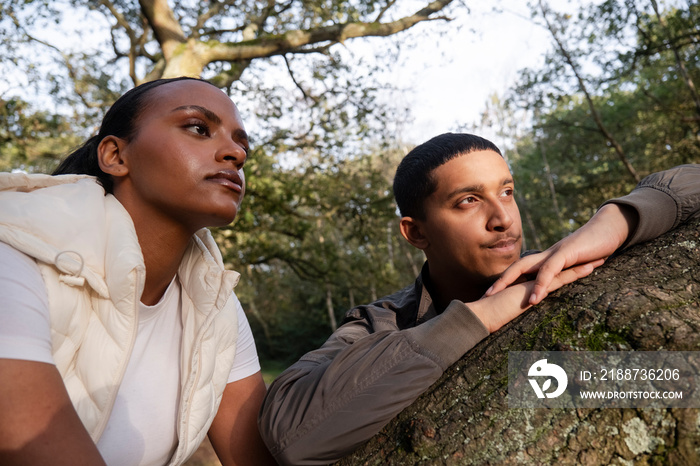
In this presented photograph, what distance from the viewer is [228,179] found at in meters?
1.98

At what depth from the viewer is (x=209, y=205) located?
6.21ft

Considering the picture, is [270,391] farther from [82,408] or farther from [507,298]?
[507,298]

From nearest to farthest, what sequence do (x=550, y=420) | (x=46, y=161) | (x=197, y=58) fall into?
1. (x=550, y=420)
2. (x=197, y=58)
3. (x=46, y=161)

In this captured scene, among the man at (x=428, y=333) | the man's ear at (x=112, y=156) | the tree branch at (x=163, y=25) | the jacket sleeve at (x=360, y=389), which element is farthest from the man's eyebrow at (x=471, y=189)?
the tree branch at (x=163, y=25)

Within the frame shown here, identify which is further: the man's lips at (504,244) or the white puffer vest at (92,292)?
the man's lips at (504,244)

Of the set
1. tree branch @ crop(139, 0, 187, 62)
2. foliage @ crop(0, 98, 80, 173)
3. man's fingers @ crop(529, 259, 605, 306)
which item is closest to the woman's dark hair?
man's fingers @ crop(529, 259, 605, 306)

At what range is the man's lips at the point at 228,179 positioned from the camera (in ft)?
6.39

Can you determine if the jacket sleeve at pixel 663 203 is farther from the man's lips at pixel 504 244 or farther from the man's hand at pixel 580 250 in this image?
the man's lips at pixel 504 244

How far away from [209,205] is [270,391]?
0.78 m

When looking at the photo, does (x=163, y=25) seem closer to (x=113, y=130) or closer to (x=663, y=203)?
(x=113, y=130)

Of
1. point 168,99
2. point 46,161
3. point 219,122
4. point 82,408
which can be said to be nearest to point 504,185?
point 219,122

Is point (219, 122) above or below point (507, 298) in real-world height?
above

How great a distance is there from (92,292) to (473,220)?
1.66 metres

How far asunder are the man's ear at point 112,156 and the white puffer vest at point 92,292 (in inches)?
7.9
